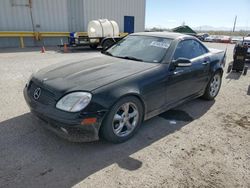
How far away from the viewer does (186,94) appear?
4.00 m

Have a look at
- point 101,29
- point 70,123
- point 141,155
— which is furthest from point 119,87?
point 101,29

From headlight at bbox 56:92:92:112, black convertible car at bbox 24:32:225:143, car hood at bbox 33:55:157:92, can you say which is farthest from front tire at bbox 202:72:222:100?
headlight at bbox 56:92:92:112

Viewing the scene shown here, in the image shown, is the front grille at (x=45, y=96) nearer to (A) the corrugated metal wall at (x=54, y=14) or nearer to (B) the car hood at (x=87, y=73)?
(B) the car hood at (x=87, y=73)

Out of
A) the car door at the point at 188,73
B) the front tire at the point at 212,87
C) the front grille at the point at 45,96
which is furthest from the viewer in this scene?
the front tire at the point at 212,87

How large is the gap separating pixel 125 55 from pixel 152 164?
2085 millimetres

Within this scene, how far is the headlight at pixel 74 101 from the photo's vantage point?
254cm

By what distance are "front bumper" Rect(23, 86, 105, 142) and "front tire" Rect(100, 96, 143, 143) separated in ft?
0.48

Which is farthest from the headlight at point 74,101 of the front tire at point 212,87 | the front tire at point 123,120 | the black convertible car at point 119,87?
the front tire at point 212,87

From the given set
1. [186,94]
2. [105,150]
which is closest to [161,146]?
[105,150]

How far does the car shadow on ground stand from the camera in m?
2.36

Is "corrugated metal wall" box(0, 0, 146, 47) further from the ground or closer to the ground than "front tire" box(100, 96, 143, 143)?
further from the ground

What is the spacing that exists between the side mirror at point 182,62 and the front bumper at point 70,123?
1623mm

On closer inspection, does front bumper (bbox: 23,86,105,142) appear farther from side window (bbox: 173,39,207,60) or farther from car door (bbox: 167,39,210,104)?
side window (bbox: 173,39,207,60)

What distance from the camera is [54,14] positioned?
15.4 m
